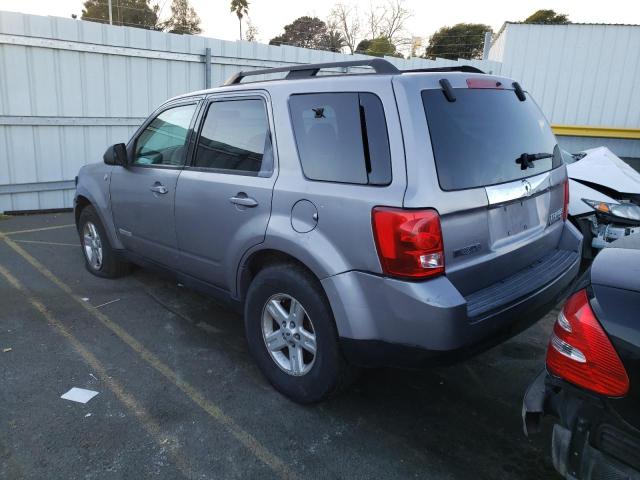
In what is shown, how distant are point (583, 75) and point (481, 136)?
39.9 ft

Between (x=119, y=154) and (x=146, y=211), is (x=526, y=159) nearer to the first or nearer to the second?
(x=146, y=211)

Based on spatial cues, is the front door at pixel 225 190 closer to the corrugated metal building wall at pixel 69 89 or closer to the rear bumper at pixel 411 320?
the rear bumper at pixel 411 320

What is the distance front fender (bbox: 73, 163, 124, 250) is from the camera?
15.2ft

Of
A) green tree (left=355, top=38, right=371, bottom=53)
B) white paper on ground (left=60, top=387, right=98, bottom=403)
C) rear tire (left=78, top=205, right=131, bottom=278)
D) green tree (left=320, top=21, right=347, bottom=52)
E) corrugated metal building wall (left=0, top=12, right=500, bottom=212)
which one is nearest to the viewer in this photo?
white paper on ground (left=60, top=387, right=98, bottom=403)

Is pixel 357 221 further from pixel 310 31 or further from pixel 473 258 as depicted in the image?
pixel 310 31

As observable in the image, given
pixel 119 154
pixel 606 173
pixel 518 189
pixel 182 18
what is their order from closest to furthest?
pixel 518 189, pixel 119 154, pixel 606 173, pixel 182 18

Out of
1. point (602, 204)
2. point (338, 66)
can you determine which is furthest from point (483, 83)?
point (602, 204)

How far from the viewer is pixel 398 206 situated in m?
2.35

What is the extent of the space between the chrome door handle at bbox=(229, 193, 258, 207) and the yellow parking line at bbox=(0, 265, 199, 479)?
53.2 inches

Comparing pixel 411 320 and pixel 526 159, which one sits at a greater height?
pixel 526 159

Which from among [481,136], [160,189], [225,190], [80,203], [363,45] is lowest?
[80,203]

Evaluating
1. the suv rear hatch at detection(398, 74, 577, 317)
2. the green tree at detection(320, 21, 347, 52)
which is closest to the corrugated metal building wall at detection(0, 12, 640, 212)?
the suv rear hatch at detection(398, 74, 577, 317)

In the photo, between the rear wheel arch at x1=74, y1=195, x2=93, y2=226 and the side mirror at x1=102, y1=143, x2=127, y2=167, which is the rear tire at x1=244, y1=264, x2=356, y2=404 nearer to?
the side mirror at x1=102, y1=143, x2=127, y2=167

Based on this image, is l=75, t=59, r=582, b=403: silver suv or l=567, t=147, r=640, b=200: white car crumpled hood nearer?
l=75, t=59, r=582, b=403: silver suv
